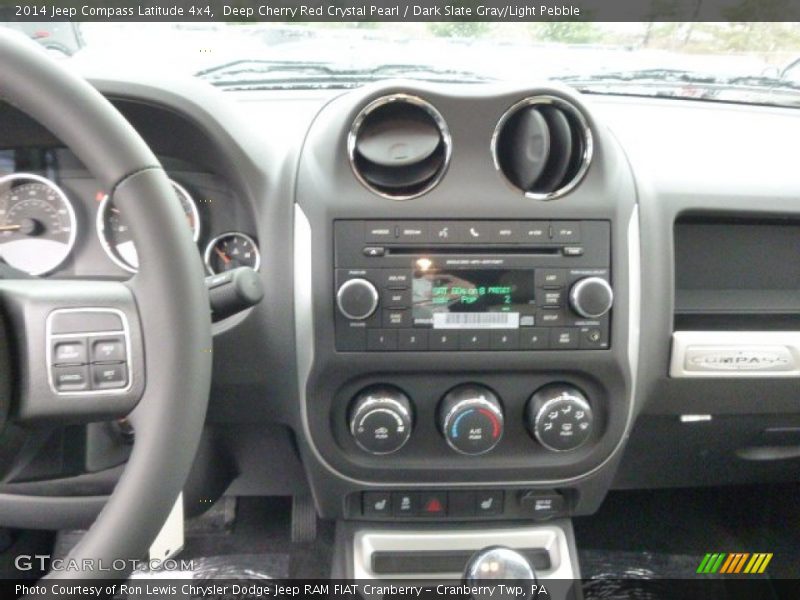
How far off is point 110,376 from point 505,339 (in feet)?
1.87

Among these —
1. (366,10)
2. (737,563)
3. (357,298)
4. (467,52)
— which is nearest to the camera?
(357,298)

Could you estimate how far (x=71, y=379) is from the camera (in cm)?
85

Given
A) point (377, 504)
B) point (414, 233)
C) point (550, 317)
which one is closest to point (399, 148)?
point (414, 233)

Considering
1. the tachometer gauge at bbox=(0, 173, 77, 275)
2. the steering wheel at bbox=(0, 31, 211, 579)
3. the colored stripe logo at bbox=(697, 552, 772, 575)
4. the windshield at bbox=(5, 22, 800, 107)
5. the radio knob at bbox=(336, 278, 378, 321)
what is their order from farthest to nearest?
the colored stripe logo at bbox=(697, 552, 772, 575) < the windshield at bbox=(5, 22, 800, 107) < the tachometer gauge at bbox=(0, 173, 77, 275) < the radio knob at bbox=(336, 278, 378, 321) < the steering wheel at bbox=(0, 31, 211, 579)

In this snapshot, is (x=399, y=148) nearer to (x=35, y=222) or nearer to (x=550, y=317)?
(x=550, y=317)

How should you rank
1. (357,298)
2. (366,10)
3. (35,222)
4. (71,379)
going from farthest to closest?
(366,10) → (35,222) → (357,298) → (71,379)

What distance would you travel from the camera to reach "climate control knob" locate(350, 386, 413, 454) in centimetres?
116

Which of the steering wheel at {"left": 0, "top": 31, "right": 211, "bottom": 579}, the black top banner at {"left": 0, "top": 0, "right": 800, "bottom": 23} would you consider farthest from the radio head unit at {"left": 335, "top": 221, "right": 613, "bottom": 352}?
the black top banner at {"left": 0, "top": 0, "right": 800, "bottom": 23}

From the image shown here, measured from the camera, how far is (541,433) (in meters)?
1.20

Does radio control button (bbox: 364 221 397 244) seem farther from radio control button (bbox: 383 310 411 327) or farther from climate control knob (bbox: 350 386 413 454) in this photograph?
climate control knob (bbox: 350 386 413 454)

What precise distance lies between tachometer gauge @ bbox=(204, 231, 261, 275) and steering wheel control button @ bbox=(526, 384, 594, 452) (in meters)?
0.50

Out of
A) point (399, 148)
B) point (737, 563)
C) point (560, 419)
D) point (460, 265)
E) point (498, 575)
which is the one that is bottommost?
point (737, 563)

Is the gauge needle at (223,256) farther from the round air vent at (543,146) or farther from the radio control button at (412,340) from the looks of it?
the round air vent at (543,146)

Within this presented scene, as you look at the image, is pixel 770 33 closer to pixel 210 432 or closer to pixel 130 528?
pixel 210 432
